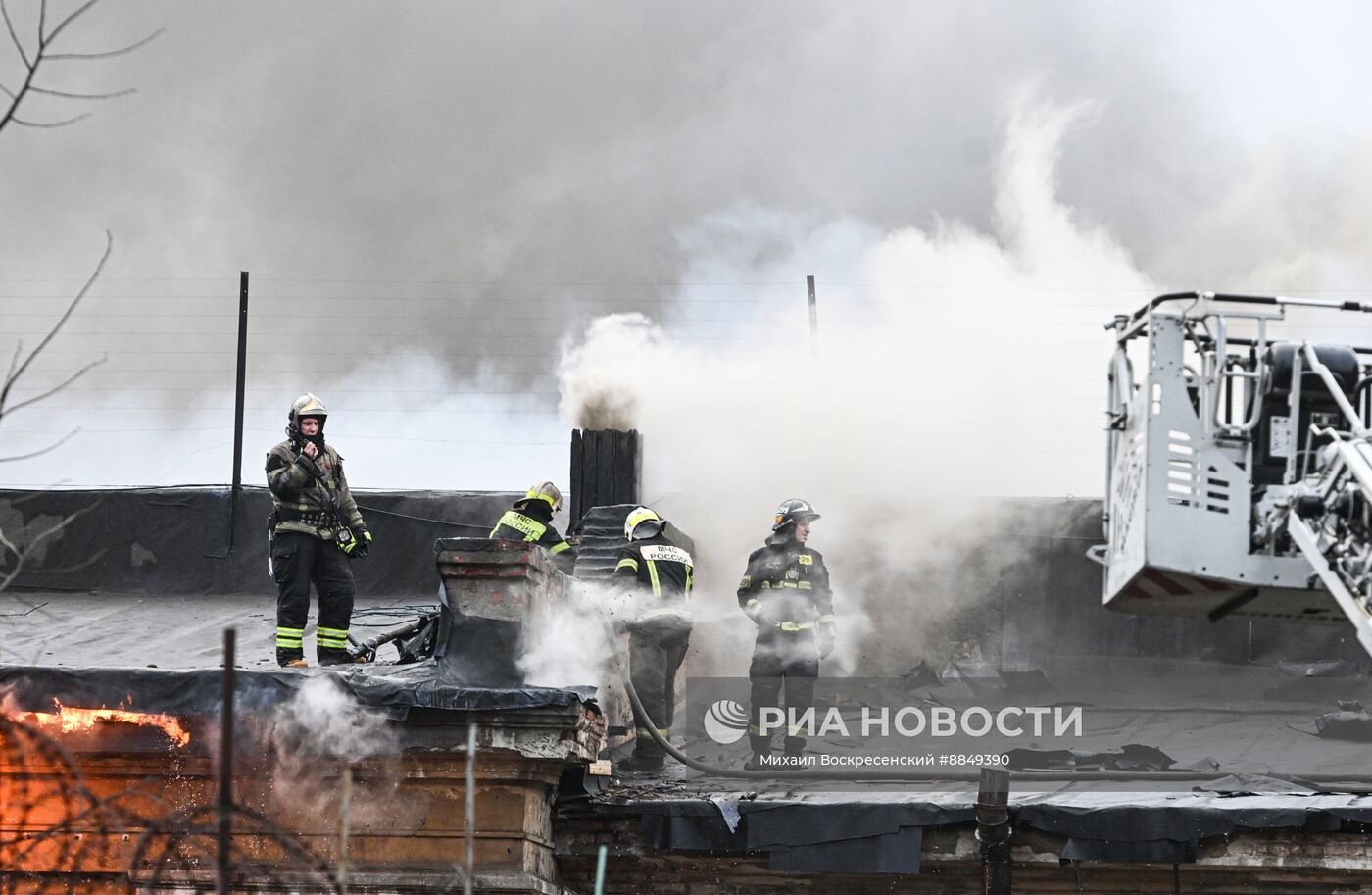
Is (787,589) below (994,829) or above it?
above

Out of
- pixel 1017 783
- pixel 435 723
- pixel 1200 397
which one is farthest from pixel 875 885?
pixel 1200 397

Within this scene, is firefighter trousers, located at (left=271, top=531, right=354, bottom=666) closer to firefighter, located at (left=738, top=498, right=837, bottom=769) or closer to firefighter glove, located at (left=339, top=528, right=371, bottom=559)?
firefighter glove, located at (left=339, top=528, right=371, bottom=559)

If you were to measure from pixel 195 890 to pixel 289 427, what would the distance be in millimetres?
3196

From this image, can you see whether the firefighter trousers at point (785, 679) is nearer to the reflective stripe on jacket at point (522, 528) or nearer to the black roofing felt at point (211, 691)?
the reflective stripe on jacket at point (522, 528)

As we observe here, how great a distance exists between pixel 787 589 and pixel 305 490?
3.36 meters

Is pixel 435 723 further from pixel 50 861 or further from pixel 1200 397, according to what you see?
pixel 1200 397

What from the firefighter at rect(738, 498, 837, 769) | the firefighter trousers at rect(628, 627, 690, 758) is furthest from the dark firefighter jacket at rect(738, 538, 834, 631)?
the firefighter trousers at rect(628, 627, 690, 758)

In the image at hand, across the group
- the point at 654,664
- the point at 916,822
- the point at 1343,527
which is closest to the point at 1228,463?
the point at 1343,527

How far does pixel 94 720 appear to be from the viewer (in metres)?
9.14

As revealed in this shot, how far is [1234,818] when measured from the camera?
942cm

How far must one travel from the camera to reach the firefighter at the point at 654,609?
11750 millimetres

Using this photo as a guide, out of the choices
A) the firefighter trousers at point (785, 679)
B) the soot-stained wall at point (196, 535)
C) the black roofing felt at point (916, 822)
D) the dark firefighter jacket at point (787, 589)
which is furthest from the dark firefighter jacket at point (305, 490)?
the soot-stained wall at point (196, 535)

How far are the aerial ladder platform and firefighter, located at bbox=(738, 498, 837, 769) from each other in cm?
299

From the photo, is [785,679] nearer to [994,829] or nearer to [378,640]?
[994,829]
